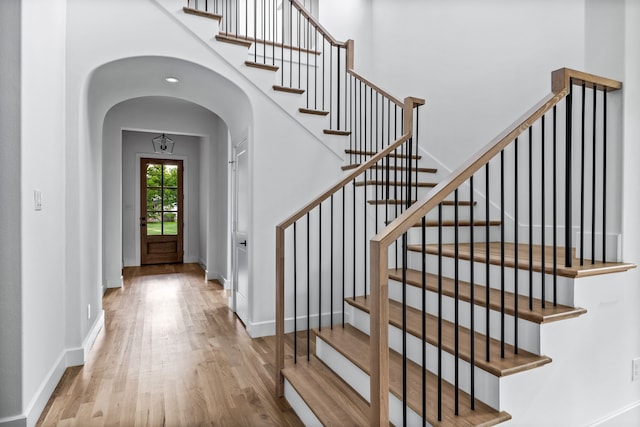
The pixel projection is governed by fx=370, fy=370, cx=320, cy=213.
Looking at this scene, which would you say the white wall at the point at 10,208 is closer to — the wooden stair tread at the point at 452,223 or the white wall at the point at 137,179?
the wooden stair tread at the point at 452,223

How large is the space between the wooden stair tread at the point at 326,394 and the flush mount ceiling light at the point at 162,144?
5875 mm

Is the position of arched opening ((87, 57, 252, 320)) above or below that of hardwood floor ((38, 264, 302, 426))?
above

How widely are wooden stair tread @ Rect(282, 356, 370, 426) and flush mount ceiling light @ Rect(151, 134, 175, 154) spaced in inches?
231

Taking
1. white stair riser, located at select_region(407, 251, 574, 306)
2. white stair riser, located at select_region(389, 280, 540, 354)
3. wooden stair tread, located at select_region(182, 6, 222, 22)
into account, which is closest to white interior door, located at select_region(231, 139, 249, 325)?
wooden stair tread, located at select_region(182, 6, 222, 22)

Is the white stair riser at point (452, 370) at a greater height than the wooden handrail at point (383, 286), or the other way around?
the wooden handrail at point (383, 286)

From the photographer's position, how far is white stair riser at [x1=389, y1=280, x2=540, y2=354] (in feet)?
5.47

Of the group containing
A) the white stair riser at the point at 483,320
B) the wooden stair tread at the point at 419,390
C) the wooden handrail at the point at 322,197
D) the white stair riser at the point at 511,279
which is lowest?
the wooden stair tread at the point at 419,390

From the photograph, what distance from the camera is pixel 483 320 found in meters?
1.88

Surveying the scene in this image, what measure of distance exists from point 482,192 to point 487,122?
0.64 meters

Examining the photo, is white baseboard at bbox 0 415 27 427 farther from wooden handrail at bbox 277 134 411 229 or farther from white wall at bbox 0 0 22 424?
wooden handrail at bbox 277 134 411 229

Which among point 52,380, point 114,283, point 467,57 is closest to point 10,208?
point 52,380

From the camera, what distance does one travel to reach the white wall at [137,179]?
276 inches

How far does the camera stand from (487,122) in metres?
3.33

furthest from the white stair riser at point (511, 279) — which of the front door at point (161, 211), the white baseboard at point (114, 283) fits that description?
the front door at point (161, 211)
